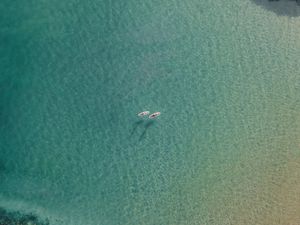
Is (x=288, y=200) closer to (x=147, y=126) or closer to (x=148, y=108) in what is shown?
(x=147, y=126)

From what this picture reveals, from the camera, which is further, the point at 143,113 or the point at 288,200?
the point at 143,113

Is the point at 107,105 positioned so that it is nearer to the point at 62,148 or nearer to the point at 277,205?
the point at 62,148

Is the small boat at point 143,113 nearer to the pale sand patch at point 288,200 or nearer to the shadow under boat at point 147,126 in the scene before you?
the shadow under boat at point 147,126

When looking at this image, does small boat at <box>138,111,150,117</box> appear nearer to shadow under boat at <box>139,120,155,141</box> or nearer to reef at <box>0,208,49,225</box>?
shadow under boat at <box>139,120,155,141</box>

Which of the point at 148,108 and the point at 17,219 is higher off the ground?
the point at 148,108

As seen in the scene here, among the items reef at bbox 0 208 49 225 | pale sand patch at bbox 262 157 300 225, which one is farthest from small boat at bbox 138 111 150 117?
pale sand patch at bbox 262 157 300 225

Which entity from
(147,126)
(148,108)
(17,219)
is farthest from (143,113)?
(17,219)

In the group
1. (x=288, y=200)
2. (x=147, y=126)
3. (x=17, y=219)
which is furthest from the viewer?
(x=147, y=126)
